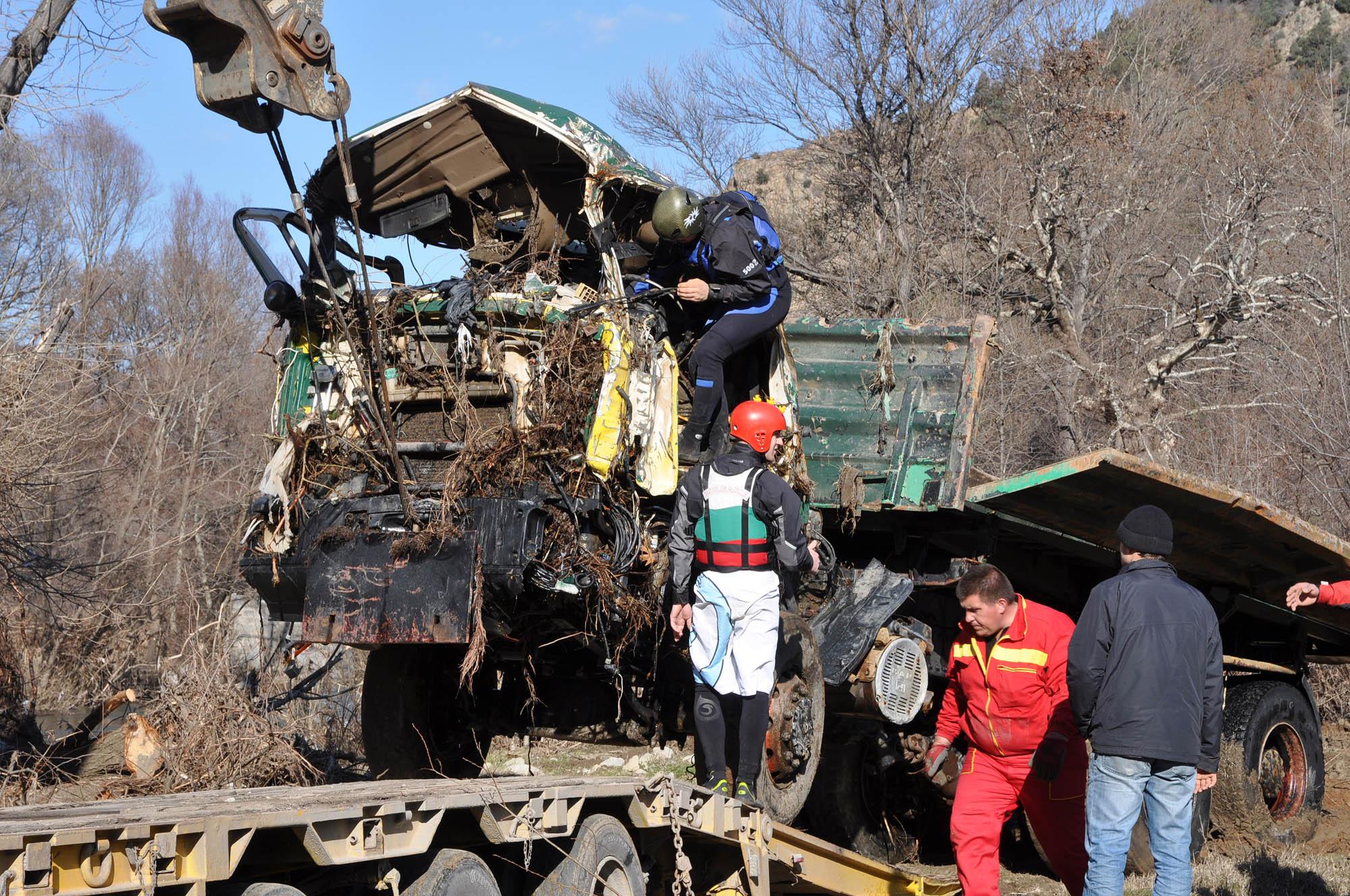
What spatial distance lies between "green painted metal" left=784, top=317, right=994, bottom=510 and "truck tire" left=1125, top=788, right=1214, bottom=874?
213 cm

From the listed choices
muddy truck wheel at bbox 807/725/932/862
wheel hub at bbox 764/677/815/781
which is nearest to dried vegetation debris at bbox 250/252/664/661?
wheel hub at bbox 764/677/815/781

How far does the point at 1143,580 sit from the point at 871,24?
15.5 m

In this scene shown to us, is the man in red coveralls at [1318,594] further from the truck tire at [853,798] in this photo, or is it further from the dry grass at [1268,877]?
the truck tire at [853,798]

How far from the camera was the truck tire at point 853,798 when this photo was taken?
7.70m

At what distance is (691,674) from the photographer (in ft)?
21.3

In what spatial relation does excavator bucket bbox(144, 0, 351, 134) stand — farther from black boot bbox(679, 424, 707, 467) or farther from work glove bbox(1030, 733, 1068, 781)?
work glove bbox(1030, 733, 1068, 781)

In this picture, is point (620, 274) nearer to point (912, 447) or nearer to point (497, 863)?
point (912, 447)

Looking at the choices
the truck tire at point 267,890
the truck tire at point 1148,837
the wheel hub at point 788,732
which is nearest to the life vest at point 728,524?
the wheel hub at point 788,732

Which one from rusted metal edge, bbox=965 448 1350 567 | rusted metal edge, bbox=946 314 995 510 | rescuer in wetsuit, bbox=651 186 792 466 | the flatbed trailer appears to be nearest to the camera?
the flatbed trailer

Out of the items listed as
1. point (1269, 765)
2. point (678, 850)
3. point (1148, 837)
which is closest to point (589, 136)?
point (678, 850)

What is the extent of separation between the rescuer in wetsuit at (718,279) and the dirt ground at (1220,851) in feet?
6.51

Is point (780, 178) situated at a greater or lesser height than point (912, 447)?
greater

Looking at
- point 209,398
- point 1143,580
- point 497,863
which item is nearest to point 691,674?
point 497,863

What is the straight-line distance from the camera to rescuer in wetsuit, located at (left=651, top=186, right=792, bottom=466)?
20.3 feet
